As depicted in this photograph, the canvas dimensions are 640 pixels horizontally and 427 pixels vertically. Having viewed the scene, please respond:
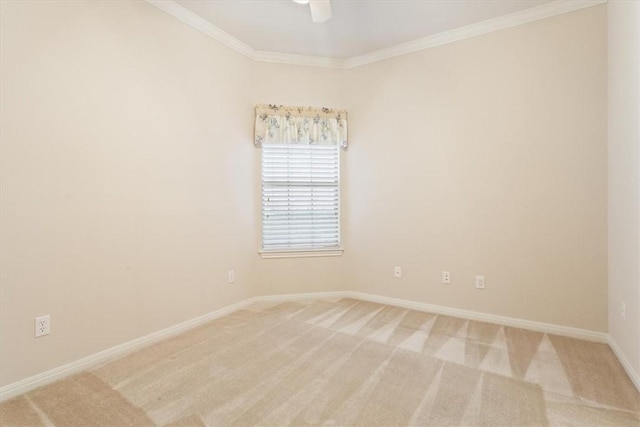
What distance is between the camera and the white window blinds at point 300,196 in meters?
3.75

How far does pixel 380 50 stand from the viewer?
3586 millimetres

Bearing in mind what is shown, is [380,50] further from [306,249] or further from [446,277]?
[446,277]

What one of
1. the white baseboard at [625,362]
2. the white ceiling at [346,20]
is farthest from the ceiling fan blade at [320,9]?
the white baseboard at [625,362]

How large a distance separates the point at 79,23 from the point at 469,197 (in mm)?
3361

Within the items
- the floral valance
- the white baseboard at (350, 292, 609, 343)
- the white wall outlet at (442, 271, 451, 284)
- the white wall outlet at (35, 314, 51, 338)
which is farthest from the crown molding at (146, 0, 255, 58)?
the white wall outlet at (442, 271, 451, 284)

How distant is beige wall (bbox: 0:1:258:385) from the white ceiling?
31 centimetres

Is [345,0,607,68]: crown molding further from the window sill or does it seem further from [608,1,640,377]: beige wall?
the window sill

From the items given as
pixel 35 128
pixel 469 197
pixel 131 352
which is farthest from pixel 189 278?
pixel 469 197

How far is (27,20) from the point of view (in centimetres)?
194

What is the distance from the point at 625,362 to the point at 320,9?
3.08 metres

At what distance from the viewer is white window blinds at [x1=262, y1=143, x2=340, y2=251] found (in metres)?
3.75

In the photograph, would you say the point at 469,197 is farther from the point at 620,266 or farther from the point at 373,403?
the point at 373,403

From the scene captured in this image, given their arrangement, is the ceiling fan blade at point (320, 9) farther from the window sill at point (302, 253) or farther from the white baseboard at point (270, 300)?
the white baseboard at point (270, 300)

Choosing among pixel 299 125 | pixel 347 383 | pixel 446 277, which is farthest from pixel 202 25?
pixel 446 277
